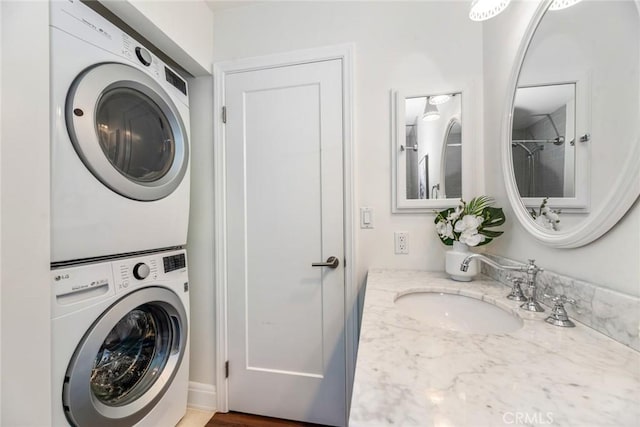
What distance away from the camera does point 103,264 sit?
0.86 m

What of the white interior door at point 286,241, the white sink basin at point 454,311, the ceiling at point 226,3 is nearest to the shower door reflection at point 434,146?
the white interior door at point 286,241

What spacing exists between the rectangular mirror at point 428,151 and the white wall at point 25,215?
Answer: 4.54 feet

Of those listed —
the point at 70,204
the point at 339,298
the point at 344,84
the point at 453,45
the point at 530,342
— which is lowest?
the point at 339,298

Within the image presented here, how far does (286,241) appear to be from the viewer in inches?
55.2

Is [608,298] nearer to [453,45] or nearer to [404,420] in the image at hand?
[404,420]

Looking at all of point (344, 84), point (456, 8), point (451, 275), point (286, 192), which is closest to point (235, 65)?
point (344, 84)

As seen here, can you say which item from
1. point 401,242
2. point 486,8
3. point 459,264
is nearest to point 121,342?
point 401,242

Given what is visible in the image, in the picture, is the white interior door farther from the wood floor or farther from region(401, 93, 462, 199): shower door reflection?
region(401, 93, 462, 199): shower door reflection

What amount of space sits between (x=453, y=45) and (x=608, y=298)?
4.26ft

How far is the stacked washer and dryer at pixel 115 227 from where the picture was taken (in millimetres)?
761

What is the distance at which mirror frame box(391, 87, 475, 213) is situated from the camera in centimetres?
126

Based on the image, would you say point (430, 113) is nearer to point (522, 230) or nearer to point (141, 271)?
point (522, 230)

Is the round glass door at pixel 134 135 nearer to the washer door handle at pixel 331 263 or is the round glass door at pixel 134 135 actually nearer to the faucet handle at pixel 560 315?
the washer door handle at pixel 331 263

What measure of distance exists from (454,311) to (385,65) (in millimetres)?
1289
